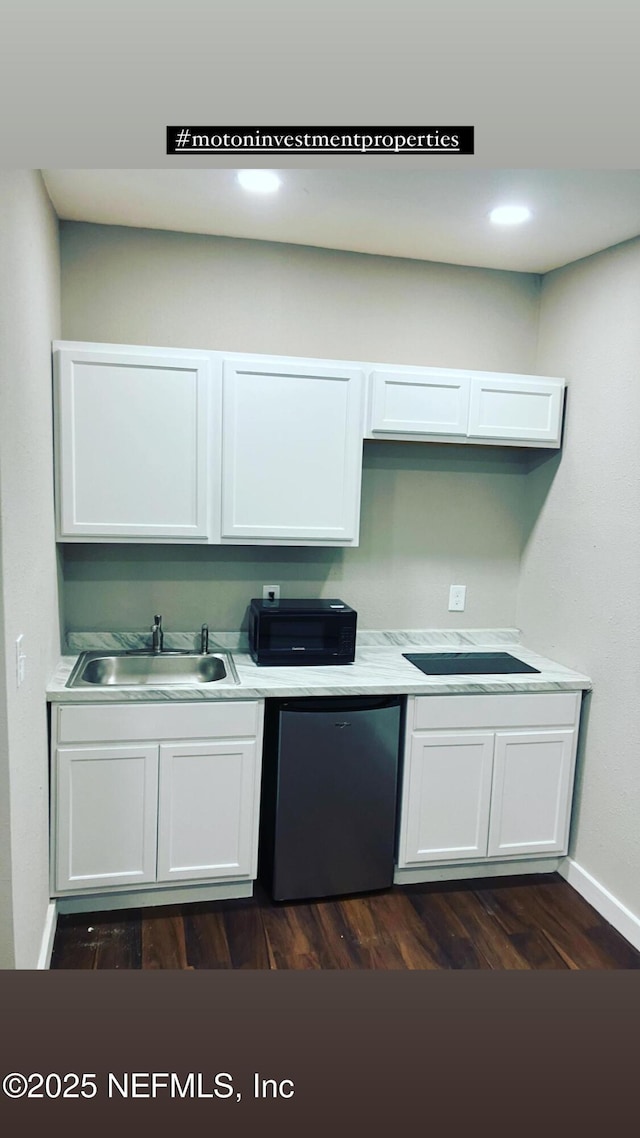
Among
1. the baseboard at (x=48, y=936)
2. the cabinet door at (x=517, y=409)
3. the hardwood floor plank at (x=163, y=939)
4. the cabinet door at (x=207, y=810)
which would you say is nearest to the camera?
the baseboard at (x=48, y=936)

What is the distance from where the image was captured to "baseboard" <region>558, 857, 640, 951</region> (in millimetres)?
2428

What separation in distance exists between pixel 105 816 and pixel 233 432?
1.43m

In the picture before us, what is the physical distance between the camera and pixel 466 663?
2.87m

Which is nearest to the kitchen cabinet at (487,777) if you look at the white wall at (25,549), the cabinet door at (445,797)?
the cabinet door at (445,797)

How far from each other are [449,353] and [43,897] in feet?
8.52

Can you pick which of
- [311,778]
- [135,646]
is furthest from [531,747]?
[135,646]

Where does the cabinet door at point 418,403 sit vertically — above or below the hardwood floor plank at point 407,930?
above

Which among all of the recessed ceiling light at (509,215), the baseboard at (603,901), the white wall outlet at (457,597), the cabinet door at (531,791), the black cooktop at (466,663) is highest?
the recessed ceiling light at (509,215)

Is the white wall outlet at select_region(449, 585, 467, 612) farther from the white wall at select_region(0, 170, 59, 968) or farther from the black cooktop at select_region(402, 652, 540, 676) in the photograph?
the white wall at select_region(0, 170, 59, 968)

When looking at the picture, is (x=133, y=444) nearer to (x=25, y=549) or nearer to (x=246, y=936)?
(x=25, y=549)

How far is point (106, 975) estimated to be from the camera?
6.91 feet

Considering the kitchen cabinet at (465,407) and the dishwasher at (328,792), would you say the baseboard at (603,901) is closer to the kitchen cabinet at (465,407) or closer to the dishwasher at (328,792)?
the dishwasher at (328,792)

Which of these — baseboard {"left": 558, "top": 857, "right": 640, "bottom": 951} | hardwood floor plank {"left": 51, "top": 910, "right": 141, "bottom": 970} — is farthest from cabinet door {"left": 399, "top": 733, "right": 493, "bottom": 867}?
hardwood floor plank {"left": 51, "top": 910, "right": 141, "bottom": 970}

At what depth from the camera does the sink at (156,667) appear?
8.91 ft
